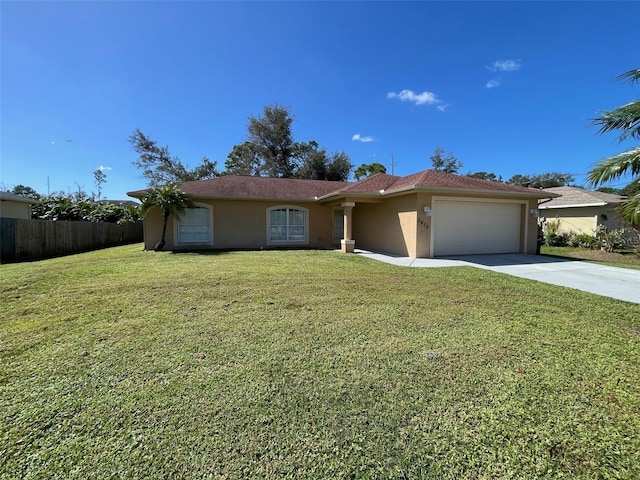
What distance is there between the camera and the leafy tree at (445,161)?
3466 cm

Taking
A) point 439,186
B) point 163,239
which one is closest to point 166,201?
point 163,239

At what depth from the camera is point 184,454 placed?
205 cm

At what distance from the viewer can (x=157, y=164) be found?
31984 millimetres

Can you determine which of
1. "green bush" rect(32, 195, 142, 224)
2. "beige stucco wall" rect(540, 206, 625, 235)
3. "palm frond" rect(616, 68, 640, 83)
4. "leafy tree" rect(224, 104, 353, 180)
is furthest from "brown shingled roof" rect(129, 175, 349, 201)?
"beige stucco wall" rect(540, 206, 625, 235)

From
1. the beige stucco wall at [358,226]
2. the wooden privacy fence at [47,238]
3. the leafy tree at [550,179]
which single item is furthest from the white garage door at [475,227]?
the leafy tree at [550,179]

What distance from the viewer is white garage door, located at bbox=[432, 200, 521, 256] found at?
12391 mm

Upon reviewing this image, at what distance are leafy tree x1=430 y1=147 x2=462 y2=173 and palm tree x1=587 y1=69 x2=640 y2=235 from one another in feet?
92.4

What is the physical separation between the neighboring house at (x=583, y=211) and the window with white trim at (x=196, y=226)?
18.7 meters

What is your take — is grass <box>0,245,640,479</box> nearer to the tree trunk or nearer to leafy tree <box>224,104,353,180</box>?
the tree trunk

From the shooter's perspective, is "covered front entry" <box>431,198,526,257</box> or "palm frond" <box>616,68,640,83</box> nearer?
"palm frond" <box>616,68,640,83</box>

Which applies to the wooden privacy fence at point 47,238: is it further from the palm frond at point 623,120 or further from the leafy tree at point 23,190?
the leafy tree at point 23,190

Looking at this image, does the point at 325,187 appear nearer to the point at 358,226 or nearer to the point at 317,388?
the point at 358,226

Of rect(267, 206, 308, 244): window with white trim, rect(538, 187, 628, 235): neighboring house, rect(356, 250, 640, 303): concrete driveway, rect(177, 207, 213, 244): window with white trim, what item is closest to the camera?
rect(356, 250, 640, 303): concrete driveway

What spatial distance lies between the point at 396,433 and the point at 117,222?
76.8 ft
